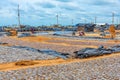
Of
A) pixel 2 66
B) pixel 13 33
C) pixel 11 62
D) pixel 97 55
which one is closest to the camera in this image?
pixel 2 66

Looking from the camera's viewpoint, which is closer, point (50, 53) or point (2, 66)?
point (2, 66)

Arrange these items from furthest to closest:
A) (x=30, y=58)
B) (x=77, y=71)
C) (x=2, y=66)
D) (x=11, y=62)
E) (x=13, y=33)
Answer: (x=13, y=33) < (x=30, y=58) < (x=11, y=62) < (x=2, y=66) < (x=77, y=71)

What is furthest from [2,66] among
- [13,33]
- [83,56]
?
[13,33]

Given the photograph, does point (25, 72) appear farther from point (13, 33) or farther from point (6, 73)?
point (13, 33)

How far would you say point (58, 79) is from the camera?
46.2 feet

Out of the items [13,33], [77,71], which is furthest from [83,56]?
[13,33]

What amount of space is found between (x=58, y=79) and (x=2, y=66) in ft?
20.5

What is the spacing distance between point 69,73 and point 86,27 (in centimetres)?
7902

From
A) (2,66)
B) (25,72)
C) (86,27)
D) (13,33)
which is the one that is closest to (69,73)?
(25,72)

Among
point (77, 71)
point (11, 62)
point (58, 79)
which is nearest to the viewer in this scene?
point (58, 79)

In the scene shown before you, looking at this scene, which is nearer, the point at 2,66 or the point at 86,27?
the point at 2,66

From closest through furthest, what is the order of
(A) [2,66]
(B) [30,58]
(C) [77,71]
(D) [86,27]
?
(C) [77,71] → (A) [2,66] → (B) [30,58] → (D) [86,27]

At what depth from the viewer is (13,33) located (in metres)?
66.6

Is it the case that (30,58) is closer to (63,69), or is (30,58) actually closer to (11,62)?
(11,62)
